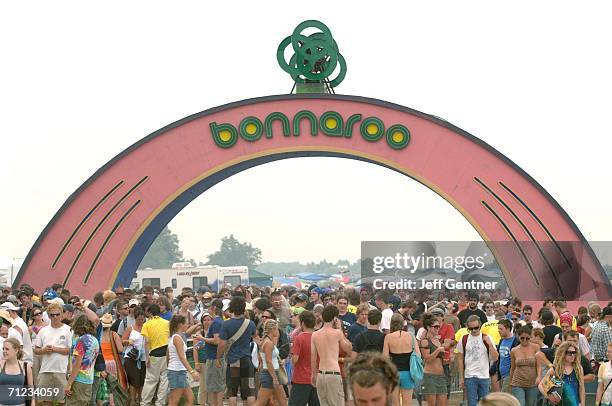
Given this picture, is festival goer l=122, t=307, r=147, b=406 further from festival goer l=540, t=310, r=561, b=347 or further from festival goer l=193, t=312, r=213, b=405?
festival goer l=540, t=310, r=561, b=347

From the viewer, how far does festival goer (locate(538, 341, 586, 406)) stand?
12.3 meters

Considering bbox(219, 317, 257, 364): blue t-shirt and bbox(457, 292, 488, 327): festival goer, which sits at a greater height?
bbox(457, 292, 488, 327): festival goer

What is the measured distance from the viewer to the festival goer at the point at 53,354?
1385cm

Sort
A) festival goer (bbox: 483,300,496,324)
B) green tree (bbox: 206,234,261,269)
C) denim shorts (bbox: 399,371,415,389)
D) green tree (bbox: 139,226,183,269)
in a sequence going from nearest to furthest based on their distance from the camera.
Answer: denim shorts (bbox: 399,371,415,389) → festival goer (bbox: 483,300,496,324) → green tree (bbox: 139,226,183,269) → green tree (bbox: 206,234,261,269)

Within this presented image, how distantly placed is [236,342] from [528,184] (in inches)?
427

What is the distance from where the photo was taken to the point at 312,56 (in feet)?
82.2

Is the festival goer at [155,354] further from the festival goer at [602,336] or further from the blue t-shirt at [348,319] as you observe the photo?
the festival goer at [602,336]

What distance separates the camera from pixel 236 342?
14.9 meters

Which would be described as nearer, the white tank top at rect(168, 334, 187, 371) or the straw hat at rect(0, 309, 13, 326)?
the straw hat at rect(0, 309, 13, 326)

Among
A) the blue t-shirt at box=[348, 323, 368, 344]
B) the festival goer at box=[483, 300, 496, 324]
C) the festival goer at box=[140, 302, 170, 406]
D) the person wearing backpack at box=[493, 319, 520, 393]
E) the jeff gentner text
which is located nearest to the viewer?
the blue t-shirt at box=[348, 323, 368, 344]

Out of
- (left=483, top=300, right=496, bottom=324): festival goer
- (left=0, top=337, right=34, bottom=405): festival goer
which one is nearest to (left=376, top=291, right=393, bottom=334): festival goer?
(left=483, top=300, right=496, bottom=324): festival goer

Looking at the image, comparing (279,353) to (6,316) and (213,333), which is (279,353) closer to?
(213,333)

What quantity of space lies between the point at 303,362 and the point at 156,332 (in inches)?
121

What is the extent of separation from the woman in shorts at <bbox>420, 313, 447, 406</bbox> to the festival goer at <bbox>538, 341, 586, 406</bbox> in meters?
2.69
